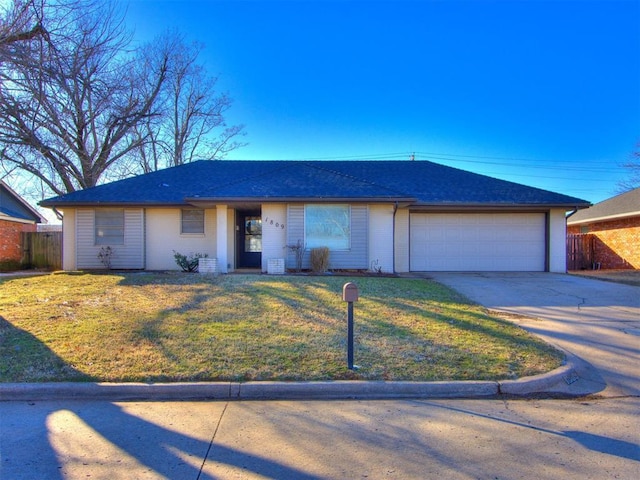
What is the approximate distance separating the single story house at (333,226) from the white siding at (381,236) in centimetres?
3

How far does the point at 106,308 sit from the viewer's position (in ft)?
24.9

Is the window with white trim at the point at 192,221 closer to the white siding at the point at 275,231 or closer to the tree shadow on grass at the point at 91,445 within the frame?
the white siding at the point at 275,231

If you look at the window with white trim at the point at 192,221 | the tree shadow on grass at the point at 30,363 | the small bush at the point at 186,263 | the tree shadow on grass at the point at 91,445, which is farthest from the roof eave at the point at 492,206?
the tree shadow on grass at the point at 91,445

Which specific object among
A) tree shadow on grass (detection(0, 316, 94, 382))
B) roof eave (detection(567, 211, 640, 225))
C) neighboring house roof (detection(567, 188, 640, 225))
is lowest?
tree shadow on grass (detection(0, 316, 94, 382))

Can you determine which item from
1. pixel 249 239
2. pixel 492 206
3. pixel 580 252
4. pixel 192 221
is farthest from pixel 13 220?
pixel 580 252

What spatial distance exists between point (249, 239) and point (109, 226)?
17.1 feet

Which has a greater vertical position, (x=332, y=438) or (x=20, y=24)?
(x=20, y=24)

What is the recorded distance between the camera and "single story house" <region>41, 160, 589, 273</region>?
1347cm

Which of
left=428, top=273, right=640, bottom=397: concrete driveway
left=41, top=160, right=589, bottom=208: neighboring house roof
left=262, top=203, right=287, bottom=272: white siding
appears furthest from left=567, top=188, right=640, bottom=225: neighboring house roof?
left=262, top=203, right=287, bottom=272: white siding

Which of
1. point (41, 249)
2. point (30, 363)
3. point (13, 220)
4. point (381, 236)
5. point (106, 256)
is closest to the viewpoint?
point (30, 363)

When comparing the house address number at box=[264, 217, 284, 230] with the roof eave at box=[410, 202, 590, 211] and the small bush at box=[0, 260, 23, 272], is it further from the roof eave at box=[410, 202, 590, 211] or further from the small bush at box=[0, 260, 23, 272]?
the small bush at box=[0, 260, 23, 272]

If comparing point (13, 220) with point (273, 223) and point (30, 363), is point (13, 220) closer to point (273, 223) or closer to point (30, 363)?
point (273, 223)

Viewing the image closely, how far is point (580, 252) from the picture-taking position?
20.3m

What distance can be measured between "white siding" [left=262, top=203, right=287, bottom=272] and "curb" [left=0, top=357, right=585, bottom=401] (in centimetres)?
920
